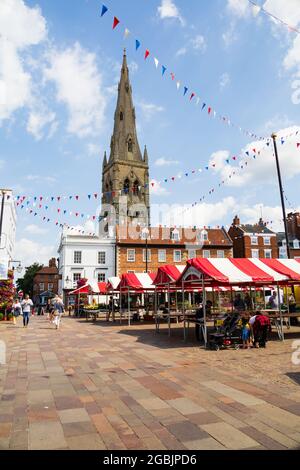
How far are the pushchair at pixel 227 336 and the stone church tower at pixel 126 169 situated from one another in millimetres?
47018

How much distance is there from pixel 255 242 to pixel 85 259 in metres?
23.4

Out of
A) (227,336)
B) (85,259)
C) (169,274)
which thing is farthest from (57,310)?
(85,259)

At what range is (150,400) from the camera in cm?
564

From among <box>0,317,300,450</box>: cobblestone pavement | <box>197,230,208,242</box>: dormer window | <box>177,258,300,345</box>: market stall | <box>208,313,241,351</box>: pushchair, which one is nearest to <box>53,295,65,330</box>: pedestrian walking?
<box>177,258,300,345</box>: market stall

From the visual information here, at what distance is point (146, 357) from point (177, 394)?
147 inches

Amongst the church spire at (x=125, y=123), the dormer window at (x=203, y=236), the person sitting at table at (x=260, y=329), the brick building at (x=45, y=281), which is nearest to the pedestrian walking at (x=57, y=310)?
the person sitting at table at (x=260, y=329)

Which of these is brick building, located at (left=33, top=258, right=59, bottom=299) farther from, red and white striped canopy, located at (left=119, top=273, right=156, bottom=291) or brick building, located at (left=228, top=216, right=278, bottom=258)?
red and white striped canopy, located at (left=119, top=273, right=156, bottom=291)

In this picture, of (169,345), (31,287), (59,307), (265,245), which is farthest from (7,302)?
(31,287)

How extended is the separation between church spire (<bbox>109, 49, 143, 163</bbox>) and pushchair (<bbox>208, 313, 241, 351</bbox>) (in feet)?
191

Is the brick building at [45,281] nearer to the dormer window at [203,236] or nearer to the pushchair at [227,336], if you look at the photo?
the dormer window at [203,236]

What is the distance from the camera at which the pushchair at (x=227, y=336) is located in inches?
436

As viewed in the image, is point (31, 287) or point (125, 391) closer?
point (125, 391)

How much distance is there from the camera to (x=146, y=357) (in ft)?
31.5
